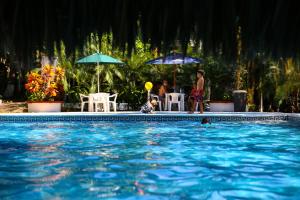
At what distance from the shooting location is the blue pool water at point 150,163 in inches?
184

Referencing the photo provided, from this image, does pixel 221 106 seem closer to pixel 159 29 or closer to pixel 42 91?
pixel 42 91

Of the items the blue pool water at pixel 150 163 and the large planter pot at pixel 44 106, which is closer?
the blue pool water at pixel 150 163

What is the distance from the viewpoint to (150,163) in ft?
20.8

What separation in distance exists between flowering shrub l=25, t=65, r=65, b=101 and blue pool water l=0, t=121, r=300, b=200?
3.89 m

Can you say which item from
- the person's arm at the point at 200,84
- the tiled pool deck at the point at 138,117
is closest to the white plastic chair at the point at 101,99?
the tiled pool deck at the point at 138,117

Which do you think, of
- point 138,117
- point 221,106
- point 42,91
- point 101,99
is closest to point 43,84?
point 42,91

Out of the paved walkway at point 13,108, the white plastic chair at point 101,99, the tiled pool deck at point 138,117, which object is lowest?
the tiled pool deck at point 138,117

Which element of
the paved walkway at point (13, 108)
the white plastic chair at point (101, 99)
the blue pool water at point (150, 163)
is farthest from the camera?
the paved walkway at point (13, 108)

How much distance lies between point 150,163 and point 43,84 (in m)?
9.84

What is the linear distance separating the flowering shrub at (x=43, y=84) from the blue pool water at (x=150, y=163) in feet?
12.8

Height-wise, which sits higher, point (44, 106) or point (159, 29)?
point (159, 29)

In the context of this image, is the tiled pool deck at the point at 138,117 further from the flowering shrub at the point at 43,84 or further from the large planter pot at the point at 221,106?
the large planter pot at the point at 221,106

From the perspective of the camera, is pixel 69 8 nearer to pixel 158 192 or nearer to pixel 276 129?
pixel 158 192

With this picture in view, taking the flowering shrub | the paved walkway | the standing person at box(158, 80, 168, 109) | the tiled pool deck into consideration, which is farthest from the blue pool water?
the standing person at box(158, 80, 168, 109)
